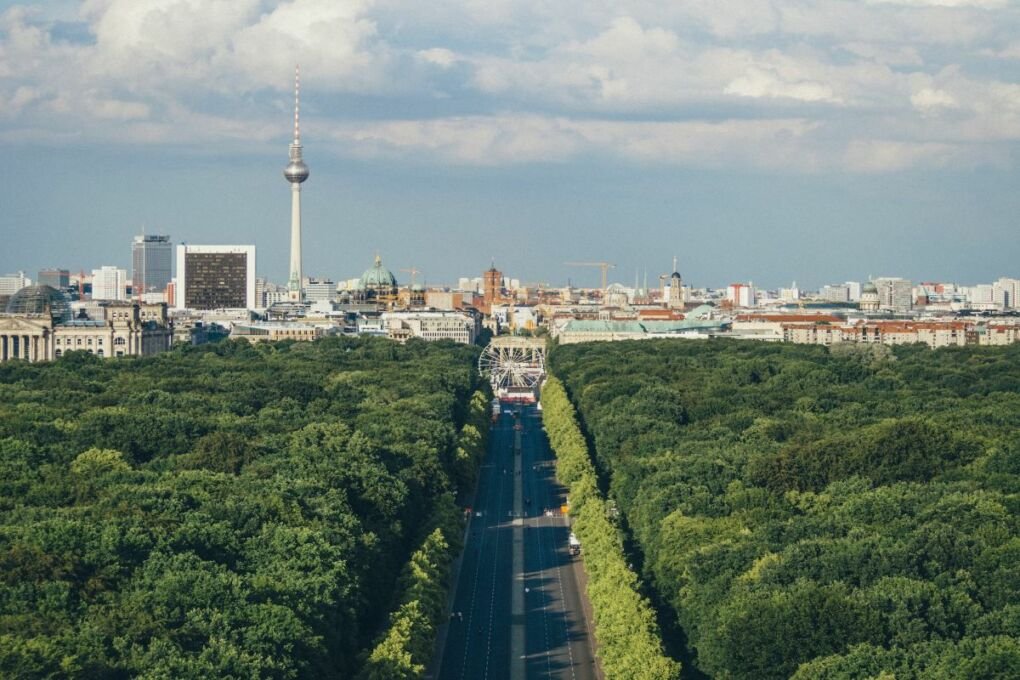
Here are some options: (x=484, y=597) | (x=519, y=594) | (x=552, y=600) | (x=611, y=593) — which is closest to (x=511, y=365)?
(x=519, y=594)

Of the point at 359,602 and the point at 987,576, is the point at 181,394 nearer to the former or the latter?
the point at 359,602

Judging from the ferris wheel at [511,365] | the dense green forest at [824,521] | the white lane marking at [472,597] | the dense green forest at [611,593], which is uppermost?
the ferris wheel at [511,365]

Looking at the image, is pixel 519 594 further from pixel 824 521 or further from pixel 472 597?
pixel 824 521

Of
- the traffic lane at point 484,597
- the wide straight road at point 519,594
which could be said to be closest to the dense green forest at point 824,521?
the wide straight road at point 519,594

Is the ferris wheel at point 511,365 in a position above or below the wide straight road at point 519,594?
above

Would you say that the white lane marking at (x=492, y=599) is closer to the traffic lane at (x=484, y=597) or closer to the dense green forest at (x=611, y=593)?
the traffic lane at (x=484, y=597)

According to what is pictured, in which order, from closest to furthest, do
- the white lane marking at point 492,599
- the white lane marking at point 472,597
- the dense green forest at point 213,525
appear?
the dense green forest at point 213,525
the white lane marking at point 472,597
the white lane marking at point 492,599
